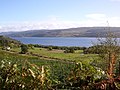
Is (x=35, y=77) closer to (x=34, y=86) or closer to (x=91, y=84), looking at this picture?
(x=34, y=86)

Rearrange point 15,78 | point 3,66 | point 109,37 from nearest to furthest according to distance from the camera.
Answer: point 15,78
point 3,66
point 109,37

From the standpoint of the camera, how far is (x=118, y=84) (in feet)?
13.5

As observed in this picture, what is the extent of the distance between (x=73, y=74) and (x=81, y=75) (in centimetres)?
13

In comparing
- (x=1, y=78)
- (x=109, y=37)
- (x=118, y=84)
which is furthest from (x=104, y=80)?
(x=109, y=37)

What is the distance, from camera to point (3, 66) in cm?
530

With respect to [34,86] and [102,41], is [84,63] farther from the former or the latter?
[102,41]

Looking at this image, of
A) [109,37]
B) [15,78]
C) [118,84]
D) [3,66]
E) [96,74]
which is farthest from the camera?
[109,37]

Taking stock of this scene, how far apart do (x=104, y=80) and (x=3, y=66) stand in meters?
1.79

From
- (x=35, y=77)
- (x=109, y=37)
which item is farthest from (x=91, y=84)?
(x=109, y=37)

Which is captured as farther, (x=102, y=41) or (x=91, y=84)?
(x=102, y=41)

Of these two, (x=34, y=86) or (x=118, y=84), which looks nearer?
(x=118, y=84)

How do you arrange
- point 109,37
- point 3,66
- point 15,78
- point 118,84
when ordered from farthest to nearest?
point 109,37 < point 3,66 < point 15,78 < point 118,84

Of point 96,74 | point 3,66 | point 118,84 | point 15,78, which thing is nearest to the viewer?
point 118,84

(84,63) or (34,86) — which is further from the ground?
(84,63)
